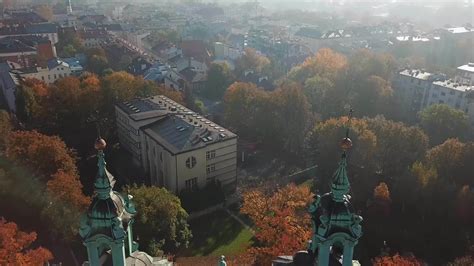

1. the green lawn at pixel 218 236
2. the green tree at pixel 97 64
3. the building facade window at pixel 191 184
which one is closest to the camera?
the green lawn at pixel 218 236

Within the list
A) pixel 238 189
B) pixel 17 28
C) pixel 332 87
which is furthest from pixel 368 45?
pixel 17 28

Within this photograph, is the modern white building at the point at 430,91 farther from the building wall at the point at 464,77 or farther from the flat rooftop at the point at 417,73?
the building wall at the point at 464,77

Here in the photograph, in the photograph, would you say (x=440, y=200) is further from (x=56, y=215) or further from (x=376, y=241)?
(x=56, y=215)

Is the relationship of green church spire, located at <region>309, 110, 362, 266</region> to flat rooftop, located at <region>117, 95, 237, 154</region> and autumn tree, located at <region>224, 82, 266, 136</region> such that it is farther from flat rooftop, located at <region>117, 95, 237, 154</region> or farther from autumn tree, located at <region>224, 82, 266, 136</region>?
autumn tree, located at <region>224, 82, 266, 136</region>

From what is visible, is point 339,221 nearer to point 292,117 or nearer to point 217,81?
point 292,117

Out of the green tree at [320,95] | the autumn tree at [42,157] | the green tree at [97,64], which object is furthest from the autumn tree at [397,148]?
the green tree at [97,64]

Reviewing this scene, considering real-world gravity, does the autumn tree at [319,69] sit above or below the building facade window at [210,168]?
above

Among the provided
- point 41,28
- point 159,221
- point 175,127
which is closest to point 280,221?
point 159,221

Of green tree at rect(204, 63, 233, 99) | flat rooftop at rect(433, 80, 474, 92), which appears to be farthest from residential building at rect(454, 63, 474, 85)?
green tree at rect(204, 63, 233, 99)
